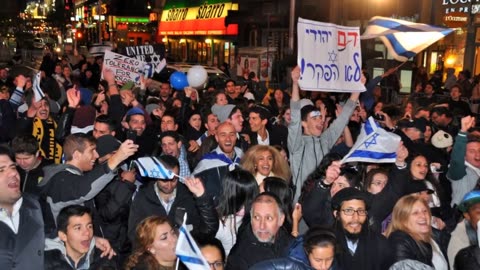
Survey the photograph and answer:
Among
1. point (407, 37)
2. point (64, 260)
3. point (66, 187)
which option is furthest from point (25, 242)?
point (407, 37)

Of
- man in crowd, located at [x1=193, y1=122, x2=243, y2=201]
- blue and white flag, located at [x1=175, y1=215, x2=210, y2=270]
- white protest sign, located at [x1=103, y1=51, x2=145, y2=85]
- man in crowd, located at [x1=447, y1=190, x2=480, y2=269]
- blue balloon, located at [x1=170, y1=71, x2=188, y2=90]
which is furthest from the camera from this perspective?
blue balloon, located at [x1=170, y1=71, x2=188, y2=90]

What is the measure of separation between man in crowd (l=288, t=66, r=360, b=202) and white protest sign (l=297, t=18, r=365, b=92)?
212 millimetres

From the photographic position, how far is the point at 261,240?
13.5ft


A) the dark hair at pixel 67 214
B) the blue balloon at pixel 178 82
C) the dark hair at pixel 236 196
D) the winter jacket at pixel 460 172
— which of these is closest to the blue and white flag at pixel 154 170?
the dark hair at pixel 236 196

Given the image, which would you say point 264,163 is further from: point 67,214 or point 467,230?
point 67,214

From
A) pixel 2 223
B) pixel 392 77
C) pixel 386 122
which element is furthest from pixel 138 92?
pixel 392 77

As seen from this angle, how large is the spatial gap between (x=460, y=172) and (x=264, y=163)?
2139mm

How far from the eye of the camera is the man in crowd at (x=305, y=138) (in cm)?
632

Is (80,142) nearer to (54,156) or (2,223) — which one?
(2,223)

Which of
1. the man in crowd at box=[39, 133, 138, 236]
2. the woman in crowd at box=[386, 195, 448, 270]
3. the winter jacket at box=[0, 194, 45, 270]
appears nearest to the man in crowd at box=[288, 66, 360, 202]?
the woman in crowd at box=[386, 195, 448, 270]

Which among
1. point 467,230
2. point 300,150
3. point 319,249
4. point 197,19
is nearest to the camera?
point 319,249

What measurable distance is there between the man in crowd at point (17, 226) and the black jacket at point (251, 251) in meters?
1.38

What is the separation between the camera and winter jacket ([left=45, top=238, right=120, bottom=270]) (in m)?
3.95

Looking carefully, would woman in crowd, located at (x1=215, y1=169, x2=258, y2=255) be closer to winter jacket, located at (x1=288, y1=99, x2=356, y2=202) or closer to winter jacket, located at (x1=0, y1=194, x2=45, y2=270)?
winter jacket, located at (x1=0, y1=194, x2=45, y2=270)
